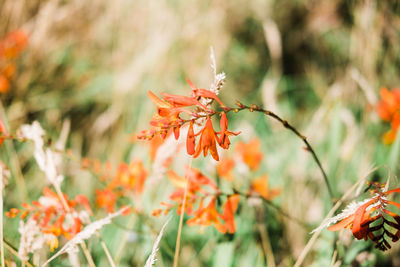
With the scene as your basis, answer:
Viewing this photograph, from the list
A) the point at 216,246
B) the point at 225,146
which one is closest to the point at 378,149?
the point at 216,246

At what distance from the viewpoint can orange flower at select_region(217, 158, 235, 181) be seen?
101 cm

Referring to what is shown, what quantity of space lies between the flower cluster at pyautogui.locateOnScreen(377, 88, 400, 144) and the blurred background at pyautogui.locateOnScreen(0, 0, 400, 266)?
0.13ft

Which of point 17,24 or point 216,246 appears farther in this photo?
point 17,24

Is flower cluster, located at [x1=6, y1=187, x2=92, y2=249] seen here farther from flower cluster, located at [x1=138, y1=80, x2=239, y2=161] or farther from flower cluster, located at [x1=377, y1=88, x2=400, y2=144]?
flower cluster, located at [x1=377, y1=88, x2=400, y2=144]

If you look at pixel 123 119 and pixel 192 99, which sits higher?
pixel 123 119

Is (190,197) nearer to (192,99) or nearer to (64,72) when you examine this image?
(192,99)

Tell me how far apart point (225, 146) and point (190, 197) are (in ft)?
0.92

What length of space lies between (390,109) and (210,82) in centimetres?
87

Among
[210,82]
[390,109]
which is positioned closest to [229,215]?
[390,109]

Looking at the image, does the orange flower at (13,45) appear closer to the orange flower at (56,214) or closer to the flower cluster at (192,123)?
the orange flower at (56,214)

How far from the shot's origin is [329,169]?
113 centimetres

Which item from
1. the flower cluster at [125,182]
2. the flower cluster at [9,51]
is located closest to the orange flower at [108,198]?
the flower cluster at [125,182]

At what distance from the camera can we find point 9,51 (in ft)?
5.42

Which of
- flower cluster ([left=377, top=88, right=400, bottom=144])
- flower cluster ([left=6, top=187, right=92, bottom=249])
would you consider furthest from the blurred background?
flower cluster ([left=6, top=187, right=92, bottom=249])
